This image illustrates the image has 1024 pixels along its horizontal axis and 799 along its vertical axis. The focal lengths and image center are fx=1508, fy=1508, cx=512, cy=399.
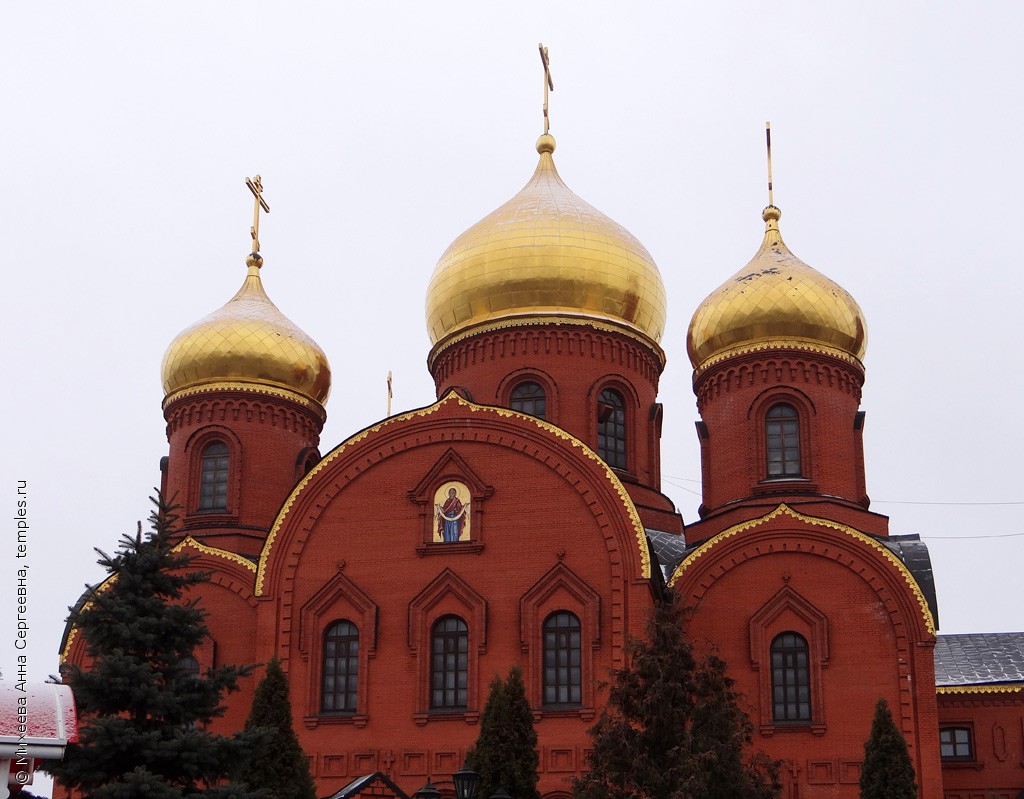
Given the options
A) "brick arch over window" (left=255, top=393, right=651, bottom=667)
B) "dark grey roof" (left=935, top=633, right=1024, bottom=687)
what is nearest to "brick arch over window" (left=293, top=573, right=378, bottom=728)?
"brick arch over window" (left=255, top=393, right=651, bottom=667)

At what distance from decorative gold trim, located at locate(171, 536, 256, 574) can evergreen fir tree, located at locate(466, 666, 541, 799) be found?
18.7 feet

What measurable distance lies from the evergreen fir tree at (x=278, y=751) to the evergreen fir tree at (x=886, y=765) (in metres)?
6.71

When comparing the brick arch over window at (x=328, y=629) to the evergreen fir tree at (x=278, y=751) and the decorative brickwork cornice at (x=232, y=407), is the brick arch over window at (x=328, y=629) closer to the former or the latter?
the evergreen fir tree at (x=278, y=751)

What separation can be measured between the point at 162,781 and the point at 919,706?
10.6 m

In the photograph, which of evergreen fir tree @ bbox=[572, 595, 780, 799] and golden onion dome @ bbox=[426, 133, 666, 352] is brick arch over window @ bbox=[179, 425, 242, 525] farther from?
evergreen fir tree @ bbox=[572, 595, 780, 799]

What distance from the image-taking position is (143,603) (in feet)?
46.1

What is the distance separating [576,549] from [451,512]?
186 centimetres

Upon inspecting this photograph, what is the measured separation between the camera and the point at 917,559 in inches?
830

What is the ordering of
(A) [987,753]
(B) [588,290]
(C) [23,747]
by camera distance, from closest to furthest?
(C) [23,747] < (A) [987,753] < (B) [588,290]

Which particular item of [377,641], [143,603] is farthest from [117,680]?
[377,641]

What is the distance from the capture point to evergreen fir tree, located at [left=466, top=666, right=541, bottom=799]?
17.5 m

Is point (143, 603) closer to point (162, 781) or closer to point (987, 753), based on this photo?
point (162, 781)

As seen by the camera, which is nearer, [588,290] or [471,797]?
[471,797]

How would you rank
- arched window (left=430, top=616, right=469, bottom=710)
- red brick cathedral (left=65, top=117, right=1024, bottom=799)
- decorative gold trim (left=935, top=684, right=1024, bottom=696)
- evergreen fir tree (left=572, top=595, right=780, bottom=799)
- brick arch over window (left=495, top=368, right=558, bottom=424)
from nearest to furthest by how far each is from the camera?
evergreen fir tree (left=572, top=595, right=780, bottom=799)
red brick cathedral (left=65, top=117, right=1024, bottom=799)
arched window (left=430, top=616, right=469, bottom=710)
decorative gold trim (left=935, top=684, right=1024, bottom=696)
brick arch over window (left=495, top=368, right=558, bottom=424)
